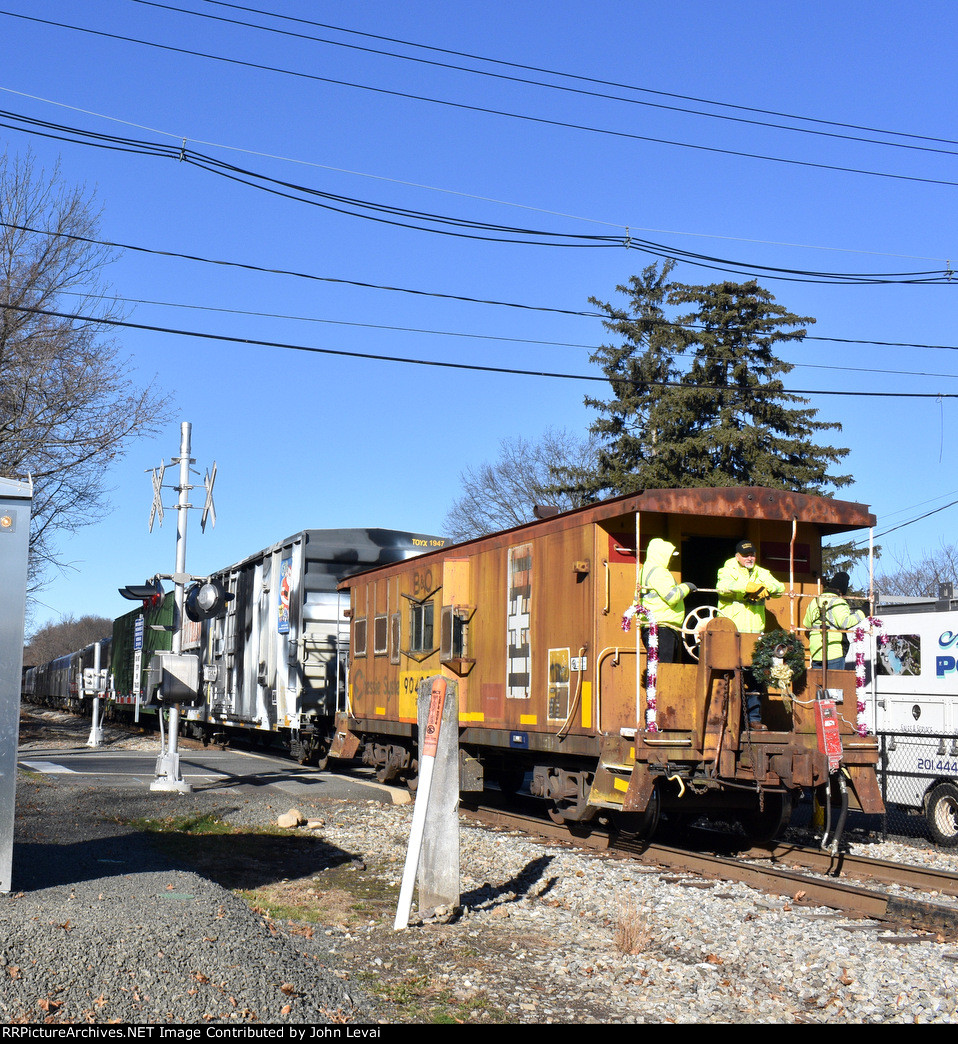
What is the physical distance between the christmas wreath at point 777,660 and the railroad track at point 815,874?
5.55ft

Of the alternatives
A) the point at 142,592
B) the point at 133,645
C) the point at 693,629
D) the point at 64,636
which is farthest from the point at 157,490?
the point at 64,636

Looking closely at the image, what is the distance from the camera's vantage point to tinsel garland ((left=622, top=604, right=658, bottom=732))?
390 inches

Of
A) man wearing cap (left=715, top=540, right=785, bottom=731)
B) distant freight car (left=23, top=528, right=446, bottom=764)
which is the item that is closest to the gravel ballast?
man wearing cap (left=715, top=540, right=785, bottom=731)

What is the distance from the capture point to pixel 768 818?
1131 cm

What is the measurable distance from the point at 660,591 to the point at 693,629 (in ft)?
3.09

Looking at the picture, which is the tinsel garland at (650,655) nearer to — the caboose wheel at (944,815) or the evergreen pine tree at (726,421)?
the caboose wheel at (944,815)

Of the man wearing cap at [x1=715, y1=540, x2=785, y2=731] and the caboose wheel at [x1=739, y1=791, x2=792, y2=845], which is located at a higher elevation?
the man wearing cap at [x1=715, y1=540, x2=785, y2=731]

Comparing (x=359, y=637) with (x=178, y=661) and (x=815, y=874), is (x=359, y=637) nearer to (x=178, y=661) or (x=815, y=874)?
(x=178, y=661)

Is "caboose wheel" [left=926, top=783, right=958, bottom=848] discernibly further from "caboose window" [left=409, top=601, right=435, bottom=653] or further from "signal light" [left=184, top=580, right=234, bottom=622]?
"signal light" [left=184, top=580, right=234, bottom=622]

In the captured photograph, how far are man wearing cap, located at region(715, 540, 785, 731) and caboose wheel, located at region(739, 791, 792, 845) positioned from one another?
102cm

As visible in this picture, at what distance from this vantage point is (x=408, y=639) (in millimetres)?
15344

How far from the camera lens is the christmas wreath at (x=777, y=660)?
32.8ft

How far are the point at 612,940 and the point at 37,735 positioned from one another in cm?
2780
